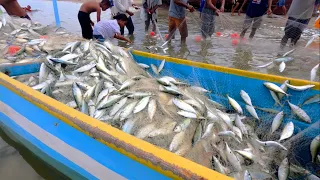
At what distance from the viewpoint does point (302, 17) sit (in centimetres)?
615

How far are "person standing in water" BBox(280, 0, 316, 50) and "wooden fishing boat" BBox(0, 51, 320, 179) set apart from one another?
2.84 m

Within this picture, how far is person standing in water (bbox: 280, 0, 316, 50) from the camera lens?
224 inches

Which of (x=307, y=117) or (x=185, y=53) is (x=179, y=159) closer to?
(x=307, y=117)

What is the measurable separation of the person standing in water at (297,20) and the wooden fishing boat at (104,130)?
2.84 m

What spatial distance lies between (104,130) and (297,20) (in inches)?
238

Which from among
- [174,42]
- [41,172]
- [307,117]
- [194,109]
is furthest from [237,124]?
[174,42]

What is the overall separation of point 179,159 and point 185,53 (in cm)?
575

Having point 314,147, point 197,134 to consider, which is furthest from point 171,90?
point 314,147

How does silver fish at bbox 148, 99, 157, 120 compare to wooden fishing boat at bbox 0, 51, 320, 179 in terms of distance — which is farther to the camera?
silver fish at bbox 148, 99, 157, 120

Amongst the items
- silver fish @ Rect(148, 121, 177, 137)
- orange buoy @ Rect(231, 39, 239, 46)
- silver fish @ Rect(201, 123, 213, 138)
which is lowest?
orange buoy @ Rect(231, 39, 239, 46)

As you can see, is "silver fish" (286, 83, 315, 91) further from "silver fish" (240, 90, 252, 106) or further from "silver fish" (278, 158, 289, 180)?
"silver fish" (278, 158, 289, 180)

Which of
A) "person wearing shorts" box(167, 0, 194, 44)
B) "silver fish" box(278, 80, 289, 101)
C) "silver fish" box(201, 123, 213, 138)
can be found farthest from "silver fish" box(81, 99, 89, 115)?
"person wearing shorts" box(167, 0, 194, 44)

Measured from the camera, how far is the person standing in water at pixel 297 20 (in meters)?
5.68

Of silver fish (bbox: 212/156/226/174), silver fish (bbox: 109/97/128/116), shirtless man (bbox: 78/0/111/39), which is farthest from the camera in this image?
shirtless man (bbox: 78/0/111/39)
